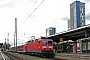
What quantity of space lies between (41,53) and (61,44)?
3578 centimetres

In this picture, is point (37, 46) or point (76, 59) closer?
point (76, 59)

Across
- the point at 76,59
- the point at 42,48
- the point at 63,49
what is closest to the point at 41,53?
the point at 42,48

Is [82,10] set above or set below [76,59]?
above

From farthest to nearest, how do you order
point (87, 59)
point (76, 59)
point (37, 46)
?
1. point (37, 46)
2. point (76, 59)
3. point (87, 59)

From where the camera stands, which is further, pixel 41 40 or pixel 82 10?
pixel 41 40

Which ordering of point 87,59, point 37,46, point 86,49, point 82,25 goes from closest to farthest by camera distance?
Answer: point 87,59 < point 82,25 < point 37,46 < point 86,49

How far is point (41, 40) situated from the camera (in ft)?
110

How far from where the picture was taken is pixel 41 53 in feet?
110

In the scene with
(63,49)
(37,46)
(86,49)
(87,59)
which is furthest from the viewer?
(63,49)

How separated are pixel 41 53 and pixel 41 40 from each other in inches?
89.8

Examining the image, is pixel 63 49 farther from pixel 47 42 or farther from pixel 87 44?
pixel 47 42

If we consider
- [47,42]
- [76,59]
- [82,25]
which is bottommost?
[76,59]

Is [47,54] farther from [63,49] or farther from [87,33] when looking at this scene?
[63,49]

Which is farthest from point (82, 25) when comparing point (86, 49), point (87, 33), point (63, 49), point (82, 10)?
point (63, 49)
